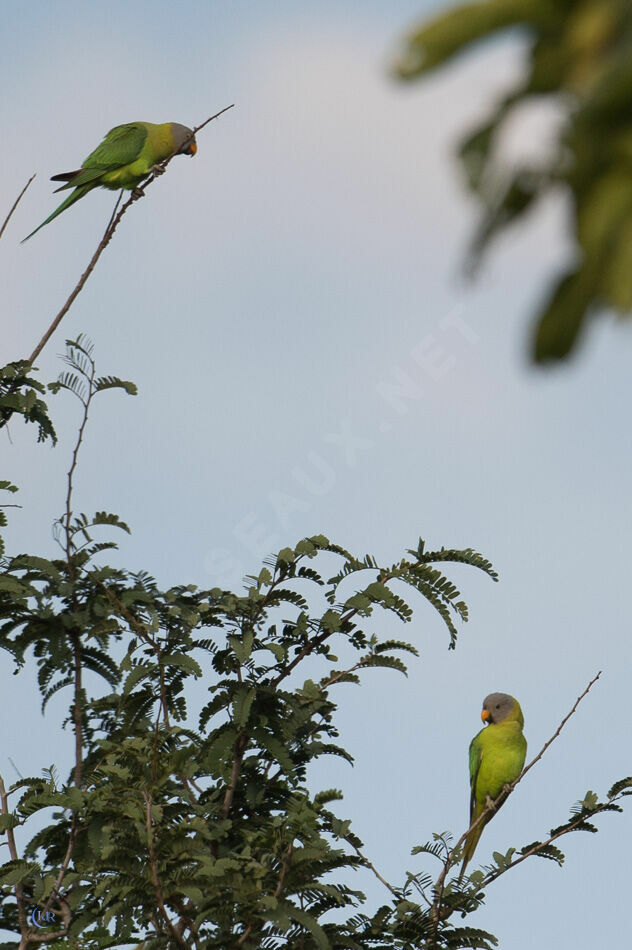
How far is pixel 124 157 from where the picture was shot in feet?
30.9

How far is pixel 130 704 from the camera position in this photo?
18.3 ft

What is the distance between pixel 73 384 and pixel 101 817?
2.32 m

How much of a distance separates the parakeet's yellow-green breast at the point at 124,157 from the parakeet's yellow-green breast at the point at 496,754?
525 cm

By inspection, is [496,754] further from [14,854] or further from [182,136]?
[182,136]

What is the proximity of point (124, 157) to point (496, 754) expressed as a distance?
577cm

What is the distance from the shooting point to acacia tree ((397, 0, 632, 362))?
0.89 metres

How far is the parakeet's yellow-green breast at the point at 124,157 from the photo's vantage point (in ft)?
29.8

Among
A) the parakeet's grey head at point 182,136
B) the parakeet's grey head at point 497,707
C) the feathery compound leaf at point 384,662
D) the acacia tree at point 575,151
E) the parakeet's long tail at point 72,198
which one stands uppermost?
the parakeet's grey head at point 182,136

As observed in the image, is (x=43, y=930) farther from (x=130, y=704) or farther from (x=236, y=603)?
(x=236, y=603)

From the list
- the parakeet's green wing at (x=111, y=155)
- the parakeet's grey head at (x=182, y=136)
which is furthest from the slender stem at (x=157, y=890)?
the parakeet's grey head at (x=182, y=136)

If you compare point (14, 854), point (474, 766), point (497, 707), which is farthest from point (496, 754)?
point (14, 854)

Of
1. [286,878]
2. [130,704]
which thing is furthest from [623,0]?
[130,704]

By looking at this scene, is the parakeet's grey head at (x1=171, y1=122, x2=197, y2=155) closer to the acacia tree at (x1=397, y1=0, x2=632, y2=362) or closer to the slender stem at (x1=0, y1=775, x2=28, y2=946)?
the slender stem at (x1=0, y1=775, x2=28, y2=946)

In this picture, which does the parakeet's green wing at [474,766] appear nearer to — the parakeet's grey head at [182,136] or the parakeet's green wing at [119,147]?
the parakeet's green wing at [119,147]
